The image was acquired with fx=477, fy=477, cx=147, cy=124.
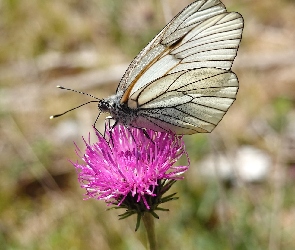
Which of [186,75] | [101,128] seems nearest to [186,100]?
[186,75]

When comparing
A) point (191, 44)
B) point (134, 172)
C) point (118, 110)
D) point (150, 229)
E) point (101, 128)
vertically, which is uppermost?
point (191, 44)

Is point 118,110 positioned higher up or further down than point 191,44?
further down

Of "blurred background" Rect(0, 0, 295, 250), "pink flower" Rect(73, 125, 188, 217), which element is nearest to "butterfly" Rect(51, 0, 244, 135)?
"pink flower" Rect(73, 125, 188, 217)

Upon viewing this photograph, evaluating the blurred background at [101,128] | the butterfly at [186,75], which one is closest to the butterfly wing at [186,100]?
the butterfly at [186,75]

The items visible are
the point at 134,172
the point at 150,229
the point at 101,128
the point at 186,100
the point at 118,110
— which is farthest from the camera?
the point at 101,128

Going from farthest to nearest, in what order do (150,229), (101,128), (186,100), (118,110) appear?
(101,128) < (186,100) < (118,110) < (150,229)

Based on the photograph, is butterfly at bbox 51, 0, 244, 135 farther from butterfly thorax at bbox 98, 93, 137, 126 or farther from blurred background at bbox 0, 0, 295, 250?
blurred background at bbox 0, 0, 295, 250

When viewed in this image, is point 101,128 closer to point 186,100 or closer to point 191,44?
point 186,100
